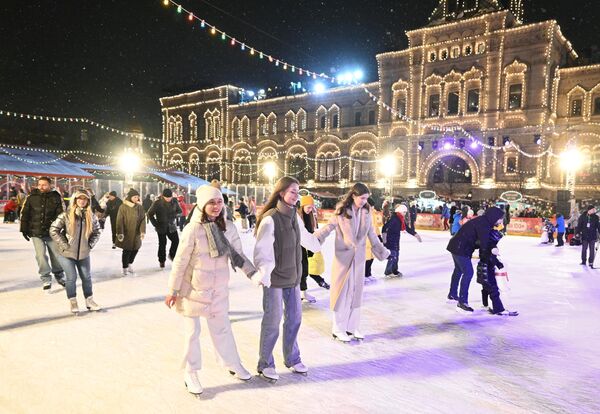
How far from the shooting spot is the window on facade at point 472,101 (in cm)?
2845

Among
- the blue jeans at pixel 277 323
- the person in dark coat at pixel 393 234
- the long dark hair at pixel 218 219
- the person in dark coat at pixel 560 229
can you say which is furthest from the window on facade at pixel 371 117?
the long dark hair at pixel 218 219

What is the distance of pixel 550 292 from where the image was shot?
6.57 m

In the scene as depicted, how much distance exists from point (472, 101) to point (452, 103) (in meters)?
1.30

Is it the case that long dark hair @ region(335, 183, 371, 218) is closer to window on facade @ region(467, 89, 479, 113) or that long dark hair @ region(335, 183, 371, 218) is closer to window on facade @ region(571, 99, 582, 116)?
window on facade @ region(467, 89, 479, 113)

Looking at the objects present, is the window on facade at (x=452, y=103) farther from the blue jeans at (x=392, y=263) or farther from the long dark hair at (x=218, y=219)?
the long dark hair at (x=218, y=219)

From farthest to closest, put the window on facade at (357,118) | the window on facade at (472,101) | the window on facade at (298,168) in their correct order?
the window on facade at (298,168) < the window on facade at (357,118) < the window on facade at (472,101)

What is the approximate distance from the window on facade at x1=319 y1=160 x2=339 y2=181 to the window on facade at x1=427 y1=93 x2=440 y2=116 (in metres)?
8.52

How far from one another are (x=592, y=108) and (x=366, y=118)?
14.7 meters

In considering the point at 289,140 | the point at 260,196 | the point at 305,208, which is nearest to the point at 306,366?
the point at 305,208

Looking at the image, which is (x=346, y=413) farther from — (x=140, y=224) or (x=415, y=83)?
(x=415, y=83)

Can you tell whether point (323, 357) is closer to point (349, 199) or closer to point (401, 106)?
point (349, 199)

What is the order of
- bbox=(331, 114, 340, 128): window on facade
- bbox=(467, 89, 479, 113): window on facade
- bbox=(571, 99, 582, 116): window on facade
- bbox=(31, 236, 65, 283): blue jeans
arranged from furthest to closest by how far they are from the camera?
1. bbox=(331, 114, 340, 128): window on facade
2. bbox=(467, 89, 479, 113): window on facade
3. bbox=(571, 99, 582, 116): window on facade
4. bbox=(31, 236, 65, 283): blue jeans

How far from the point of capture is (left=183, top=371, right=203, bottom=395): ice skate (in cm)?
295

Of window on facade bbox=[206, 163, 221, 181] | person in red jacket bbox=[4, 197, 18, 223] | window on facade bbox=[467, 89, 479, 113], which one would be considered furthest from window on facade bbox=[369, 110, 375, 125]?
person in red jacket bbox=[4, 197, 18, 223]
